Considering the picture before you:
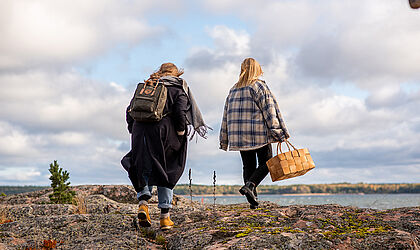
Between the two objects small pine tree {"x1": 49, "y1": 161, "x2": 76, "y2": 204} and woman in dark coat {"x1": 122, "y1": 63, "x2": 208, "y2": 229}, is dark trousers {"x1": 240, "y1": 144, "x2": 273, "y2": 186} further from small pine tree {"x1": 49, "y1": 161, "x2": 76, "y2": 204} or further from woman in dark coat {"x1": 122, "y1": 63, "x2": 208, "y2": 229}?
small pine tree {"x1": 49, "y1": 161, "x2": 76, "y2": 204}

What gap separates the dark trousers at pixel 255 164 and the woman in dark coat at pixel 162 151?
137 cm

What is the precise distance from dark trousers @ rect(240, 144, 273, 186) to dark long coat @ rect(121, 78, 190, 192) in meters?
1.42

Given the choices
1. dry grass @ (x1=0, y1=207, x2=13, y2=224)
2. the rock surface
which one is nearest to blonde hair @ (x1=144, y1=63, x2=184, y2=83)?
the rock surface

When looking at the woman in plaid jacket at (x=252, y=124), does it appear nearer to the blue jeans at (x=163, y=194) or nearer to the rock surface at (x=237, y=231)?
the rock surface at (x=237, y=231)

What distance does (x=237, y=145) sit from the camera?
7867 mm

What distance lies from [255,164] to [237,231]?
8.37 ft

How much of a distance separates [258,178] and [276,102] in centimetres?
153

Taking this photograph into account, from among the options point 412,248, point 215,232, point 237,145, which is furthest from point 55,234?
point 412,248

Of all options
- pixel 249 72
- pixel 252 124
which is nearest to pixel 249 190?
pixel 252 124

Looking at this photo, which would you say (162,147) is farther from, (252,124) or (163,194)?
(252,124)

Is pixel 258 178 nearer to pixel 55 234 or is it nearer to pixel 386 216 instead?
pixel 386 216

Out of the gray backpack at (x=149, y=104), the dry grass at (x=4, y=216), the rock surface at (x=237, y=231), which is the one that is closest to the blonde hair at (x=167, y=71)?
the gray backpack at (x=149, y=104)

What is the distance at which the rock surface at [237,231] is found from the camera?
5.10 metres

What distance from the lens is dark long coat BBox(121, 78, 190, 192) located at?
22.9 ft
